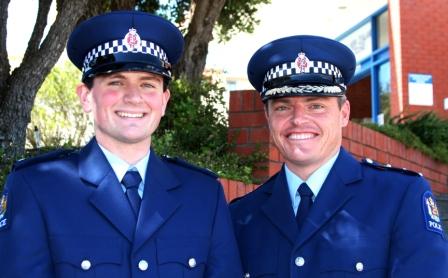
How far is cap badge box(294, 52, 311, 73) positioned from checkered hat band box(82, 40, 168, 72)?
1.76 feet

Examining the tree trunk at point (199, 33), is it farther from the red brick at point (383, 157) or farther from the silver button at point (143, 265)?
the silver button at point (143, 265)

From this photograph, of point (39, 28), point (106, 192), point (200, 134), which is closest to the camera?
point (106, 192)

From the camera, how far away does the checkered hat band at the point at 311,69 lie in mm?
2867

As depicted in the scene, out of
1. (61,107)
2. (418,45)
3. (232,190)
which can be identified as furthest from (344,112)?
(418,45)

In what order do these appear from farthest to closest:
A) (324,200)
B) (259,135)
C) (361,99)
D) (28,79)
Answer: (361,99) → (259,135) → (28,79) → (324,200)

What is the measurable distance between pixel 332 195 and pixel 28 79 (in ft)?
11.0

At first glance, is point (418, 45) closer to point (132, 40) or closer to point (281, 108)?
point (281, 108)

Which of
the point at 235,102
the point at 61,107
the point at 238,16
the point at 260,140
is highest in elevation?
the point at 238,16

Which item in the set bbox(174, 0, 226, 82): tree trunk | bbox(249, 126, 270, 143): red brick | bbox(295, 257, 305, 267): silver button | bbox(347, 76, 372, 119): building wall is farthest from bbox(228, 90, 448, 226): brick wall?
bbox(347, 76, 372, 119): building wall

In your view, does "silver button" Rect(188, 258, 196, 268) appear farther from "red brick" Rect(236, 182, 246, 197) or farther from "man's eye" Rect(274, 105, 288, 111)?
"red brick" Rect(236, 182, 246, 197)

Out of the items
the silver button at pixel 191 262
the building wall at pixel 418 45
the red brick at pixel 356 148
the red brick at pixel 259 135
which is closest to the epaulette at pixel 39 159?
the silver button at pixel 191 262

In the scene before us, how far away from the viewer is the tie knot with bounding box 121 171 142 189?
2.61m

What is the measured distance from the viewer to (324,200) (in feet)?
9.16

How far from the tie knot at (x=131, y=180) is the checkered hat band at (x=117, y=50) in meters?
0.43
